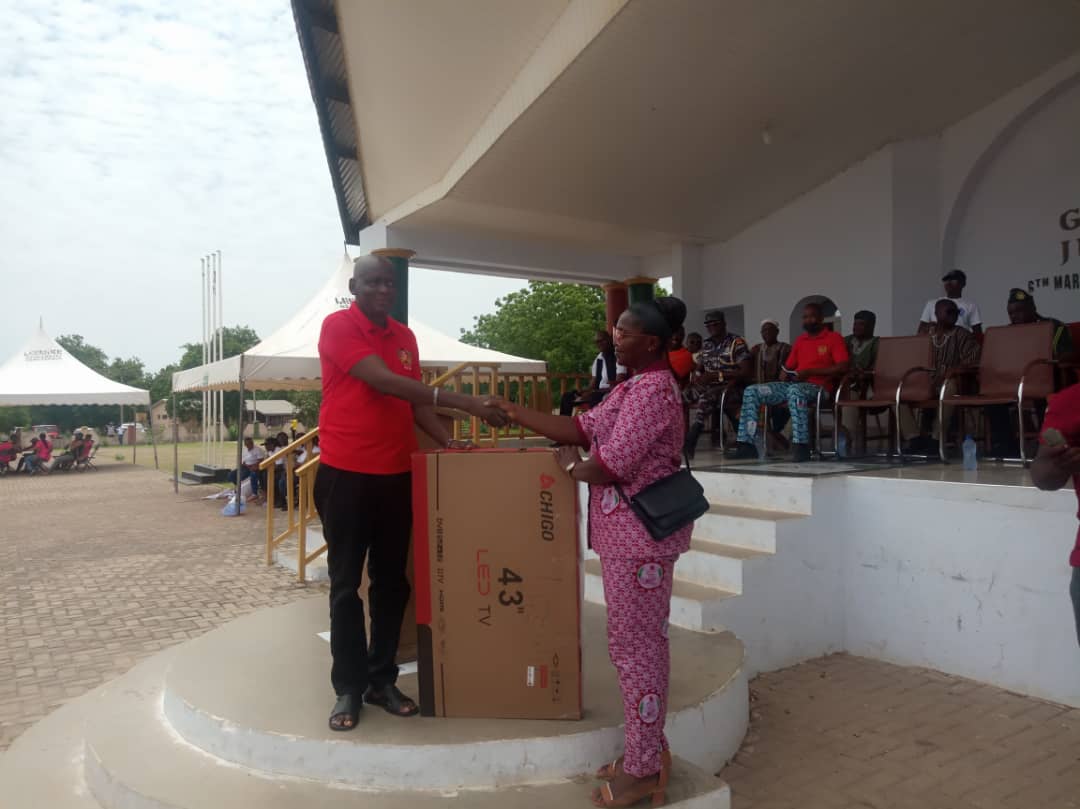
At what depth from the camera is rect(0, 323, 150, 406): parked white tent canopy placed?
2080 cm

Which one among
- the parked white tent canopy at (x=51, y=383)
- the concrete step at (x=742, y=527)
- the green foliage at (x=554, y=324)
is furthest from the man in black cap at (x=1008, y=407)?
the green foliage at (x=554, y=324)

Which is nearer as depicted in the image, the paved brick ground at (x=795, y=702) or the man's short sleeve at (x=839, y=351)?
the paved brick ground at (x=795, y=702)

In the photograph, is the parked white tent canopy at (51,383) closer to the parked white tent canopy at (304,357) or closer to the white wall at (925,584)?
the parked white tent canopy at (304,357)

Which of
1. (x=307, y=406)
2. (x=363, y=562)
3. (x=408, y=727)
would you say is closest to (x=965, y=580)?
(x=408, y=727)

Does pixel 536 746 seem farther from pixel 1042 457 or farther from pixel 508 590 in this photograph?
pixel 1042 457

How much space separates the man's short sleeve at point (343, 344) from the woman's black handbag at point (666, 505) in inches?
40.0

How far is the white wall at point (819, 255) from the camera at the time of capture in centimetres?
920

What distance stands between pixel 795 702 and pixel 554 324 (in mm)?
31339

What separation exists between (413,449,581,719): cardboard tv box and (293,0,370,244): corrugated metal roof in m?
8.89

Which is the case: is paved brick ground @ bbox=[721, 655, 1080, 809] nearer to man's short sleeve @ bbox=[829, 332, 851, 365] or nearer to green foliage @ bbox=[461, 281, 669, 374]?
man's short sleeve @ bbox=[829, 332, 851, 365]

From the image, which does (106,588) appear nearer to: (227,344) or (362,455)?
(362,455)

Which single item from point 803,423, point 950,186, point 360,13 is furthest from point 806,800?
point 360,13

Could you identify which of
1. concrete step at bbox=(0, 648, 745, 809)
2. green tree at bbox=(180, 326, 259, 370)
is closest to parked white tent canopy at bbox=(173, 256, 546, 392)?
concrete step at bbox=(0, 648, 745, 809)

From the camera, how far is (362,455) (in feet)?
9.10
